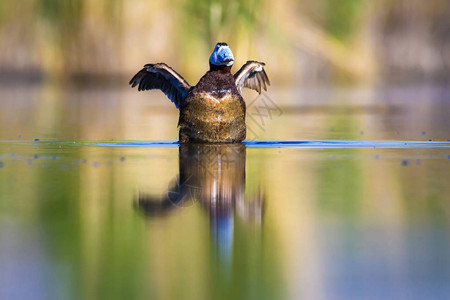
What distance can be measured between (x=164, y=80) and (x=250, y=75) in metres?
1.09

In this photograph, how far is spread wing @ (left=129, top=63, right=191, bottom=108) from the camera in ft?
31.2

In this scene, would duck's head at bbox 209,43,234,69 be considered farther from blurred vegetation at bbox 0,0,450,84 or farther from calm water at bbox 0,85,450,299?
blurred vegetation at bbox 0,0,450,84

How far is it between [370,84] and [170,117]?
1372 cm

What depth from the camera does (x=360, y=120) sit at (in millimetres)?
12984

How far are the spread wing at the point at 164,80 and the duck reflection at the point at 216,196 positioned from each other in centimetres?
189

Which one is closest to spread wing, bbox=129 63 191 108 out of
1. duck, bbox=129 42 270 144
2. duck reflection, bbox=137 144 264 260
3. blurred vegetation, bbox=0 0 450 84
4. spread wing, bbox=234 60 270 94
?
duck, bbox=129 42 270 144

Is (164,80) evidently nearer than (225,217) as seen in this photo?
No

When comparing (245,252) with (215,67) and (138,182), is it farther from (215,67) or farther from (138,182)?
(215,67)

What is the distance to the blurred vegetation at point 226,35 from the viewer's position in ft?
89.5

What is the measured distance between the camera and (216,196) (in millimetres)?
5445

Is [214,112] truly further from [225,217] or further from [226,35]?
[226,35]

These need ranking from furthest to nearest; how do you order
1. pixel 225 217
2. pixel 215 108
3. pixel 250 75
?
pixel 250 75
pixel 215 108
pixel 225 217

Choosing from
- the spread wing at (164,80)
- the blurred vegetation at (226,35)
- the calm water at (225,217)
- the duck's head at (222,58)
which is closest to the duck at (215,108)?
the duck's head at (222,58)

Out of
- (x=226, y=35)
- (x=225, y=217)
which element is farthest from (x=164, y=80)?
(x=226, y=35)
